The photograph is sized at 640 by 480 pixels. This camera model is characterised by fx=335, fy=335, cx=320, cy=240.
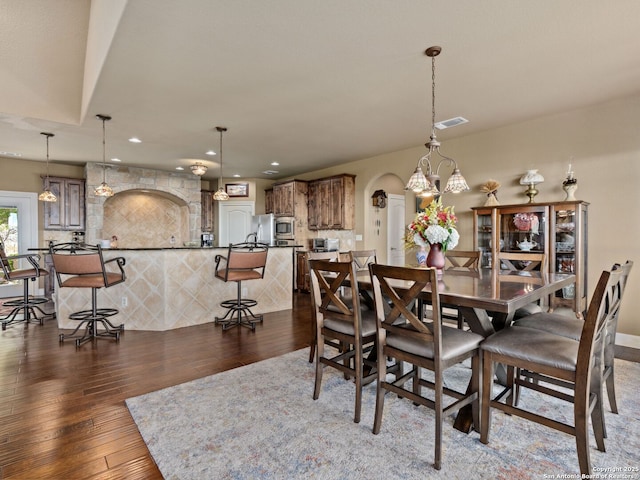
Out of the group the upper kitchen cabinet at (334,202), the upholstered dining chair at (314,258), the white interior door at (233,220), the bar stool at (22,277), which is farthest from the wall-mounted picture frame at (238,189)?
the upholstered dining chair at (314,258)

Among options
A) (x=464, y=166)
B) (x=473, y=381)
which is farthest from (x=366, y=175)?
(x=473, y=381)

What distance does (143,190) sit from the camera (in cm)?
719

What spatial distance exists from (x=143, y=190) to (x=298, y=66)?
5.70 m

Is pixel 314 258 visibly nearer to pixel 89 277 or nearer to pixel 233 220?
pixel 89 277

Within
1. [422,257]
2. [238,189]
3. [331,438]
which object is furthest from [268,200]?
[331,438]

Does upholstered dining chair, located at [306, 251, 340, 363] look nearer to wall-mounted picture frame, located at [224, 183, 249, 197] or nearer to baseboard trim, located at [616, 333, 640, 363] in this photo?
baseboard trim, located at [616, 333, 640, 363]

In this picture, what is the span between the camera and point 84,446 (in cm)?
185

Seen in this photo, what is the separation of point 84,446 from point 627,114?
5392mm

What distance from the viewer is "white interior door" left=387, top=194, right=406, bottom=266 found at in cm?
670

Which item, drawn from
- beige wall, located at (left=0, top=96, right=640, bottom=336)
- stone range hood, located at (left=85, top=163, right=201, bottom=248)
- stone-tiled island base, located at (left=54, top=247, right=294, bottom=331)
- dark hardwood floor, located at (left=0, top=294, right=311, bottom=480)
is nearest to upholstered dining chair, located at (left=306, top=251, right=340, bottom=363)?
dark hardwood floor, located at (left=0, top=294, right=311, bottom=480)

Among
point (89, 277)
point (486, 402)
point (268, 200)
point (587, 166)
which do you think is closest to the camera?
point (486, 402)

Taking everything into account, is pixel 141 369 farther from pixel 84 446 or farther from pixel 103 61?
pixel 103 61

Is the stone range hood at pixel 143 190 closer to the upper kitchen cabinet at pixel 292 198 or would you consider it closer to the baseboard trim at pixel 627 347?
the upper kitchen cabinet at pixel 292 198

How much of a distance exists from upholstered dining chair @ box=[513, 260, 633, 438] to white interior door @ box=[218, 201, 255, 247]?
6761mm
